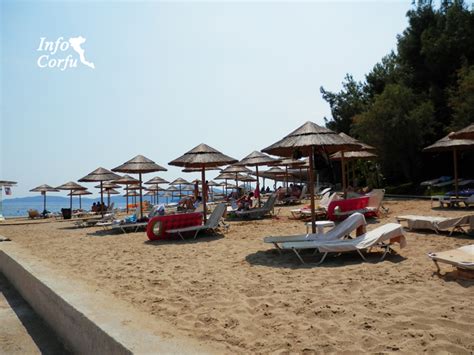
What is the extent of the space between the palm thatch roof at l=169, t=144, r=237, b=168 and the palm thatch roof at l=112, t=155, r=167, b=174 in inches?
94.1

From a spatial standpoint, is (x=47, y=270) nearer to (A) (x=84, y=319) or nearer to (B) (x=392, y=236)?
(A) (x=84, y=319)

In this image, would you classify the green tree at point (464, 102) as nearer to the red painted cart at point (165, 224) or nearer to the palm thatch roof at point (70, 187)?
the red painted cart at point (165, 224)

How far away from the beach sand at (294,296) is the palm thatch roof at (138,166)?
4.94 m

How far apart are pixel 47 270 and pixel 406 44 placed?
24280 mm

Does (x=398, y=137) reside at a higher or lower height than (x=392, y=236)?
higher

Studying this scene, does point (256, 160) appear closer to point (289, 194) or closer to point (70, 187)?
point (289, 194)

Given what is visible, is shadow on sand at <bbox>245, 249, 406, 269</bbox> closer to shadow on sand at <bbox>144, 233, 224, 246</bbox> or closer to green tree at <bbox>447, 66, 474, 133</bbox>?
shadow on sand at <bbox>144, 233, 224, 246</bbox>

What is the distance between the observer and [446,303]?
3.82 meters

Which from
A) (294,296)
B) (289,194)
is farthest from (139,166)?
(294,296)

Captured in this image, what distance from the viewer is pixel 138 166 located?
12539 millimetres

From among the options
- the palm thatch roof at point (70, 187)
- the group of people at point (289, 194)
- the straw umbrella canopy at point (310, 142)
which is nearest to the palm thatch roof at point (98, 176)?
the palm thatch roof at point (70, 187)

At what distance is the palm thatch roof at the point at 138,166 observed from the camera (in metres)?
12.4

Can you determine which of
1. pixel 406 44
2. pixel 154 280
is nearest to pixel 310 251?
pixel 154 280

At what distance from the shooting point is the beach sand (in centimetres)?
316
